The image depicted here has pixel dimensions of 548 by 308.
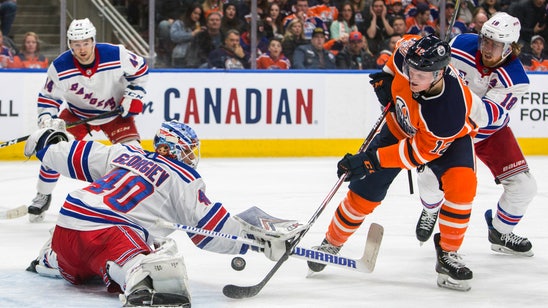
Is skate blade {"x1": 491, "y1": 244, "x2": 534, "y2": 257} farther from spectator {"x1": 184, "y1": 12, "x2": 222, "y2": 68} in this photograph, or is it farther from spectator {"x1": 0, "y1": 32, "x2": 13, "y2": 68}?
spectator {"x1": 0, "y1": 32, "x2": 13, "y2": 68}

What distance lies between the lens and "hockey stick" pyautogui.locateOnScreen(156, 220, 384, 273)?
312 cm

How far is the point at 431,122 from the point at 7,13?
4.53m

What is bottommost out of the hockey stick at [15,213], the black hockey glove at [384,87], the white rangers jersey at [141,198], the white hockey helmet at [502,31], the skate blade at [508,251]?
the hockey stick at [15,213]

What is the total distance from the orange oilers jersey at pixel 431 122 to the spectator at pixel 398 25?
4329 mm

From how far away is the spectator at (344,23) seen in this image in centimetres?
776

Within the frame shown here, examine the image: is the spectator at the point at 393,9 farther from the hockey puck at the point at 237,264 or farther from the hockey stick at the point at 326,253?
the hockey puck at the point at 237,264

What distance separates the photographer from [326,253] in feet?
11.1

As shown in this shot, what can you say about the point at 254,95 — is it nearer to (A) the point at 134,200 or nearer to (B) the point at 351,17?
(B) the point at 351,17

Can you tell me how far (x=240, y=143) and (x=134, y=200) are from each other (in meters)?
4.40

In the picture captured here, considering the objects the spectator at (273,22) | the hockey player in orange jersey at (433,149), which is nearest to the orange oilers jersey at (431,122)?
the hockey player in orange jersey at (433,149)

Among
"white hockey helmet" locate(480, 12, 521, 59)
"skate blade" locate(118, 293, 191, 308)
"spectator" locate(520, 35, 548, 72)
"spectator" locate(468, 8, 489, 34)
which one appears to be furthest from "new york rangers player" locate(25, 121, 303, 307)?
"spectator" locate(520, 35, 548, 72)

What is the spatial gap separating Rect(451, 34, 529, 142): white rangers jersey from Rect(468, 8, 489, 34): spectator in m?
3.78

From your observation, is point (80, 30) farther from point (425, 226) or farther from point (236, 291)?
point (236, 291)

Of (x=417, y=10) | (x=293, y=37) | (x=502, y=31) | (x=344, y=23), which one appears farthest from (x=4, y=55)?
(x=502, y=31)
